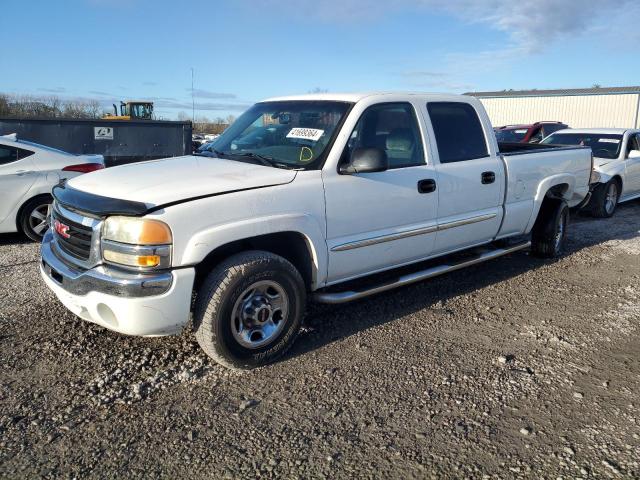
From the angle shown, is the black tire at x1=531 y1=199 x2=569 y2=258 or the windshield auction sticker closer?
the windshield auction sticker

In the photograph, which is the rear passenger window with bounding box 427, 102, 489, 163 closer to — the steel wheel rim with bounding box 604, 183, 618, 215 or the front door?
the front door

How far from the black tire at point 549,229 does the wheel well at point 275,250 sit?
12.0 ft

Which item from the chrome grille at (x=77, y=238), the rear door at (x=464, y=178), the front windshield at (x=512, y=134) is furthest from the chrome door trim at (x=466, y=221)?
the front windshield at (x=512, y=134)

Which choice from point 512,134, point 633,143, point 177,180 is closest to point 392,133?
point 177,180

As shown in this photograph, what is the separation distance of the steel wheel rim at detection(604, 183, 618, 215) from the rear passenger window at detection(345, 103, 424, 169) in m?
6.43

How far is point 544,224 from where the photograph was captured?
6.56m

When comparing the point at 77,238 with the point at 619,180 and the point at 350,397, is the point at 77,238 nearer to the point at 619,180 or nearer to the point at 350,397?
the point at 350,397

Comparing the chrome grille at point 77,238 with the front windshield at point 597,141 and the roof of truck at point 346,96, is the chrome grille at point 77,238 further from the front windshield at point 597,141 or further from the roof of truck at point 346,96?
the front windshield at point 597,141

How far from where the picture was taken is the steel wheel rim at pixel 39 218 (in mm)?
7047

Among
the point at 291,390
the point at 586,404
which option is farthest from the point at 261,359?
the point at 586,404

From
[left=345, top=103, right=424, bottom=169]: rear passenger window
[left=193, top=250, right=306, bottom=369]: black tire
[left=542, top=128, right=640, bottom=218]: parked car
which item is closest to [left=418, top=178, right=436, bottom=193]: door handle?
[left=345, top=103, right=424, bottom=169]: rear passenger window

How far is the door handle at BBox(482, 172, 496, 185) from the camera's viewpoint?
5.18m

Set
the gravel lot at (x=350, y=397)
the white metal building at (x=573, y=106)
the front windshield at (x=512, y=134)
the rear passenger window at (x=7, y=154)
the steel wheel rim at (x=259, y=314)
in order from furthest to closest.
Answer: the white metal building at (x=573, y=106) → the front windshield at (x=512, y=134) → the rear passenger window at (x=7, y=154) → the steel wheel rim at (x=259, y=314) → the gravel lot at (x=350, y=397)

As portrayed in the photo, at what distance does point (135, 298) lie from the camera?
3.26 meters
